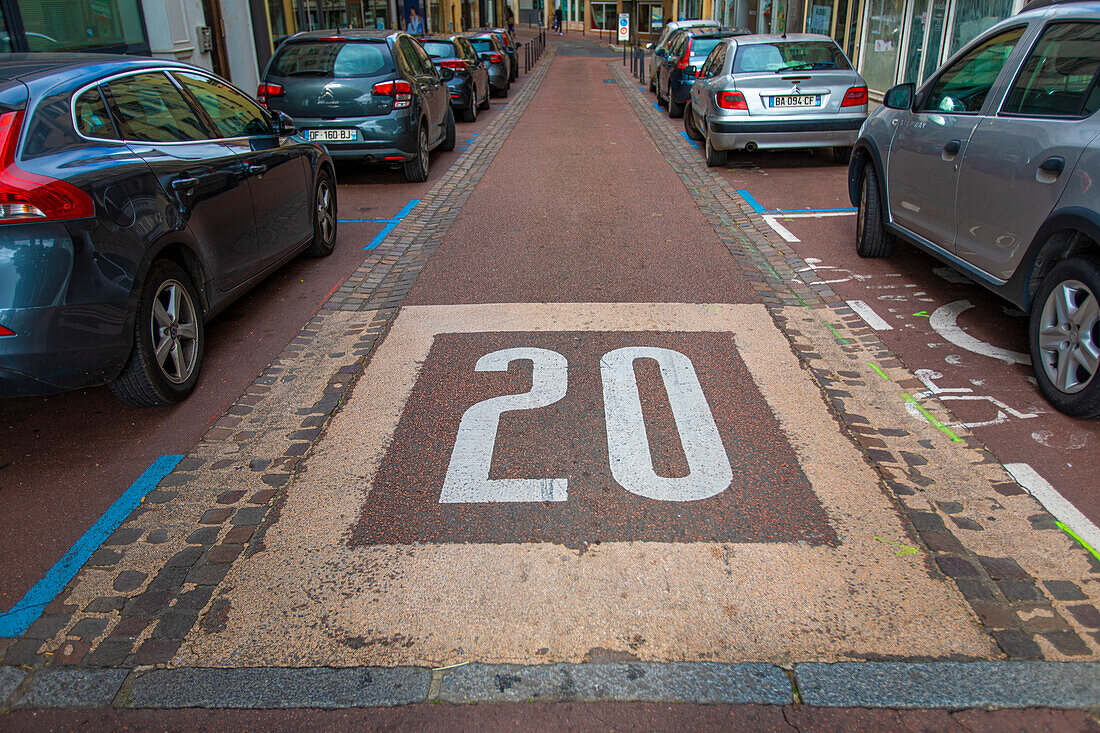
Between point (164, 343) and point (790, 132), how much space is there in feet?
28.7

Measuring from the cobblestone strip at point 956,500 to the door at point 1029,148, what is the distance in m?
0.89

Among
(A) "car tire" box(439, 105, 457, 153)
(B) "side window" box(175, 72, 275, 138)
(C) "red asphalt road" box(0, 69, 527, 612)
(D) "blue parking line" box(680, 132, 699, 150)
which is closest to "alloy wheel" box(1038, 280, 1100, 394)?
(C) "red asphalt road" box(0, 69, 527, 612)

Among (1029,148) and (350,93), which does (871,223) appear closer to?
(1029,148)

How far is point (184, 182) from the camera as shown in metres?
4.60

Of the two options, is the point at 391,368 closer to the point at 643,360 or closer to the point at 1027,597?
the point at 643,360

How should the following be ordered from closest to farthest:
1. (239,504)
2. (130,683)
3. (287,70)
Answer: (130,683)
(239,504)
(287,70)

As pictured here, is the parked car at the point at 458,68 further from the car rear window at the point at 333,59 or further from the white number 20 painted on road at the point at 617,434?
the white number 20 painted on road at the point at 617,434

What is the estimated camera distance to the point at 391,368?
4934 mm

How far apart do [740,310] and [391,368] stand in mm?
2491

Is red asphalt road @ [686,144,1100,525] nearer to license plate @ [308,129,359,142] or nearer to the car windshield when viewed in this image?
the car windshield

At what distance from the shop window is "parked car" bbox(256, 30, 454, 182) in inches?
128

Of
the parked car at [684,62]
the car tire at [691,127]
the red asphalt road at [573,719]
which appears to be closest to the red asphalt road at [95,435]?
the red asphalt road at [573,719]

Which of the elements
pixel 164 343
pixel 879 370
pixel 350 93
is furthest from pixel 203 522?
pixel 350 93

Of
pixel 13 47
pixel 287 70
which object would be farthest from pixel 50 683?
pixel 13 47
